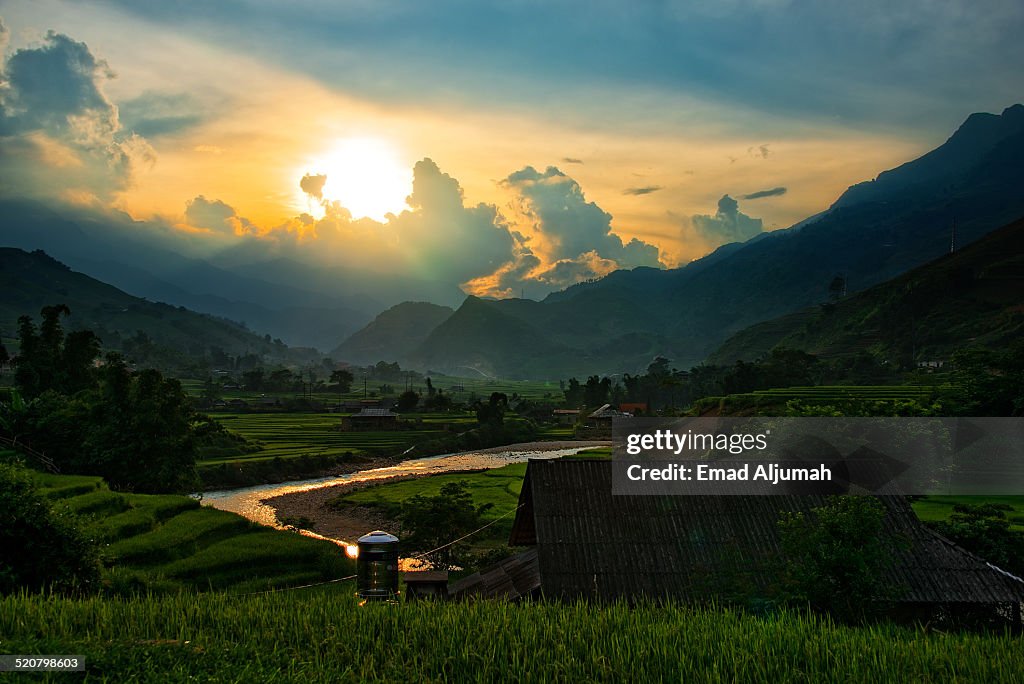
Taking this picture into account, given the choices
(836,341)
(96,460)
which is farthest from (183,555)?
(836,341)

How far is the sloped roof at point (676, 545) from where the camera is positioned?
48.3 feet

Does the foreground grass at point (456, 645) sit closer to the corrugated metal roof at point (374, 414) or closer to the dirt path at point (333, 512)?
the dirt path at point (333, 512)

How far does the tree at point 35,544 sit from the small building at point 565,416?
292 ft

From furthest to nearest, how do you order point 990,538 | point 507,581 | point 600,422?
point 600,422
point 990,538
point 507,581

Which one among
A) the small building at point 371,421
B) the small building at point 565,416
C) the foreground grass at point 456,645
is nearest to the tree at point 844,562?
the foreground grass at point 456,645

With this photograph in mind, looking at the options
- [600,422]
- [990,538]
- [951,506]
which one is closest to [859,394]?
[951,506]

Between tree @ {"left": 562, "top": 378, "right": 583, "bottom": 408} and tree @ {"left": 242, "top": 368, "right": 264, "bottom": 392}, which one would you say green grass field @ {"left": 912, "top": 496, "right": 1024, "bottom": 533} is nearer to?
tree @ {"left": 562, "top": 378, "right": 583, "bottom": 408}

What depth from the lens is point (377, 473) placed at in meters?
59.9

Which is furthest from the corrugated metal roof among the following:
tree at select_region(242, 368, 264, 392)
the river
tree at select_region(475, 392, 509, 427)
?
A: tree at select_region(242, 368, 264, 392)

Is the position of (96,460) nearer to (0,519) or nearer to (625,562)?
(0,519)

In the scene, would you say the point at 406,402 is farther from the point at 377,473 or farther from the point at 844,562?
the point at 844,562

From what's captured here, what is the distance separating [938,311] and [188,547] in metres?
101

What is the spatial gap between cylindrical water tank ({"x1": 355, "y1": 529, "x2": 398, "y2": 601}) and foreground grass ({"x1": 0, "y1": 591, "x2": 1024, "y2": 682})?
2178mm

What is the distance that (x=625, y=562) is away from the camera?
15.0 metres
